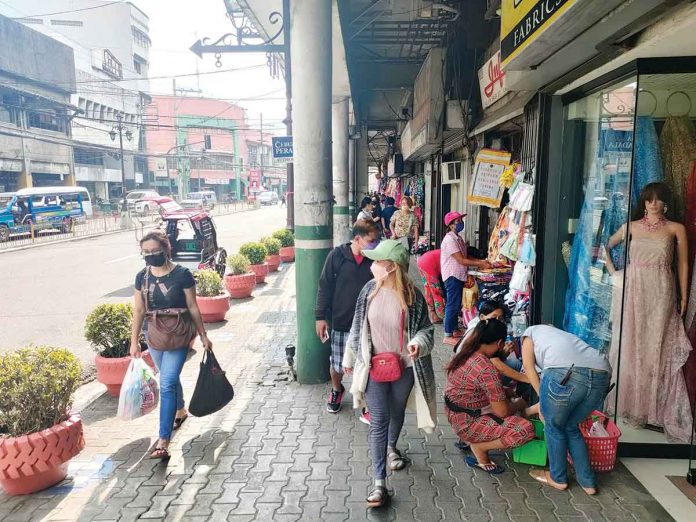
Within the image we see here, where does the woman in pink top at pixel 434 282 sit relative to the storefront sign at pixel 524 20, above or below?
below

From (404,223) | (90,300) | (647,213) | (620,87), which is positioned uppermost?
(620,87)

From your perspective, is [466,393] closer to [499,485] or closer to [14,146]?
[499,485]

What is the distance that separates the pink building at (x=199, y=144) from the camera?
6306cm

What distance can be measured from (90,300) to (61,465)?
779 centimetres

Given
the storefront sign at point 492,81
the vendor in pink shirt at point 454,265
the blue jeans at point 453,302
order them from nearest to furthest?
the storefront sign at point 492,81 < the vendor in pink shirt at point 454,265 < the blue jeans at point 453,302

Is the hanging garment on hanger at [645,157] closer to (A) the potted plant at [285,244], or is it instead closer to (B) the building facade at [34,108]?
(A) the potted plant at [285,244]

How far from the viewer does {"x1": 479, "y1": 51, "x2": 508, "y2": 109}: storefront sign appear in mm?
5952

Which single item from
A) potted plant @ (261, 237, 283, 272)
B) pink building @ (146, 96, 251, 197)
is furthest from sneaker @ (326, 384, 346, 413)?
pink building @ (146, 96, 251, 197)

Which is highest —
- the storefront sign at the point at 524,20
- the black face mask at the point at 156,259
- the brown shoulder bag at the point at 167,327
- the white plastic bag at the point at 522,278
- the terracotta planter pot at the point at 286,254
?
the storefront sign at the point at 524,20

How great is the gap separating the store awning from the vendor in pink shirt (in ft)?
4.22

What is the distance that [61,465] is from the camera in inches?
145

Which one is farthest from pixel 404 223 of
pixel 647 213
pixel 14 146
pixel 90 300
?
pixel 14 146

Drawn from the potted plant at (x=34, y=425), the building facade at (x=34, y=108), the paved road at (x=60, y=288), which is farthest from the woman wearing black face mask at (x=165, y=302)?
the building facade at (x=34, y=108)

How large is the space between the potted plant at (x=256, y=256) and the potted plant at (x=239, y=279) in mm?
1043
